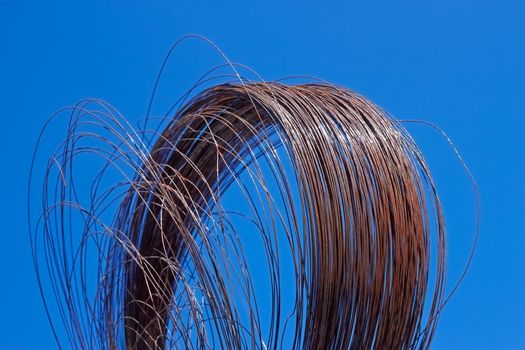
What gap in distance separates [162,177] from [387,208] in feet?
3.07

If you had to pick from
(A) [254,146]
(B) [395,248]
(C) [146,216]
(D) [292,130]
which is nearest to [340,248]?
(B) [395,248]

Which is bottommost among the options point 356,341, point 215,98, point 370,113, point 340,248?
point 356,341

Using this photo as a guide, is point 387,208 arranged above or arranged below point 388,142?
below

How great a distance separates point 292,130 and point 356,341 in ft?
1.88

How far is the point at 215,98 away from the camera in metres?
3.09

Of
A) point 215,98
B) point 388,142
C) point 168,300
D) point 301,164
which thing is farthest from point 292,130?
point 168,300

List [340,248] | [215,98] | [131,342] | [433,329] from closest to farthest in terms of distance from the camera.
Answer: [340,248], [433,329], [215,98], [131,342]

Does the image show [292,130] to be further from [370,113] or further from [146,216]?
[146,216]

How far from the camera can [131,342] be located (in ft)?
10.9

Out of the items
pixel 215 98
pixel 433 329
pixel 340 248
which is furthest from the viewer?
pixel 215 98

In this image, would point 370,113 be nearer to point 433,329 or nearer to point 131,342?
point 433,329

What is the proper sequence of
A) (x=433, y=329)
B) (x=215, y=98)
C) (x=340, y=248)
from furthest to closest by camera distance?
1. (x=215, y=98)
2. (x=433, y=329)
3. (x=340, y=248)

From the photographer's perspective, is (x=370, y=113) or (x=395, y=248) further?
(x=370, y=113)

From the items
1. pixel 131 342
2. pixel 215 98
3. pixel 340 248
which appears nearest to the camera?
pixel 340 248
